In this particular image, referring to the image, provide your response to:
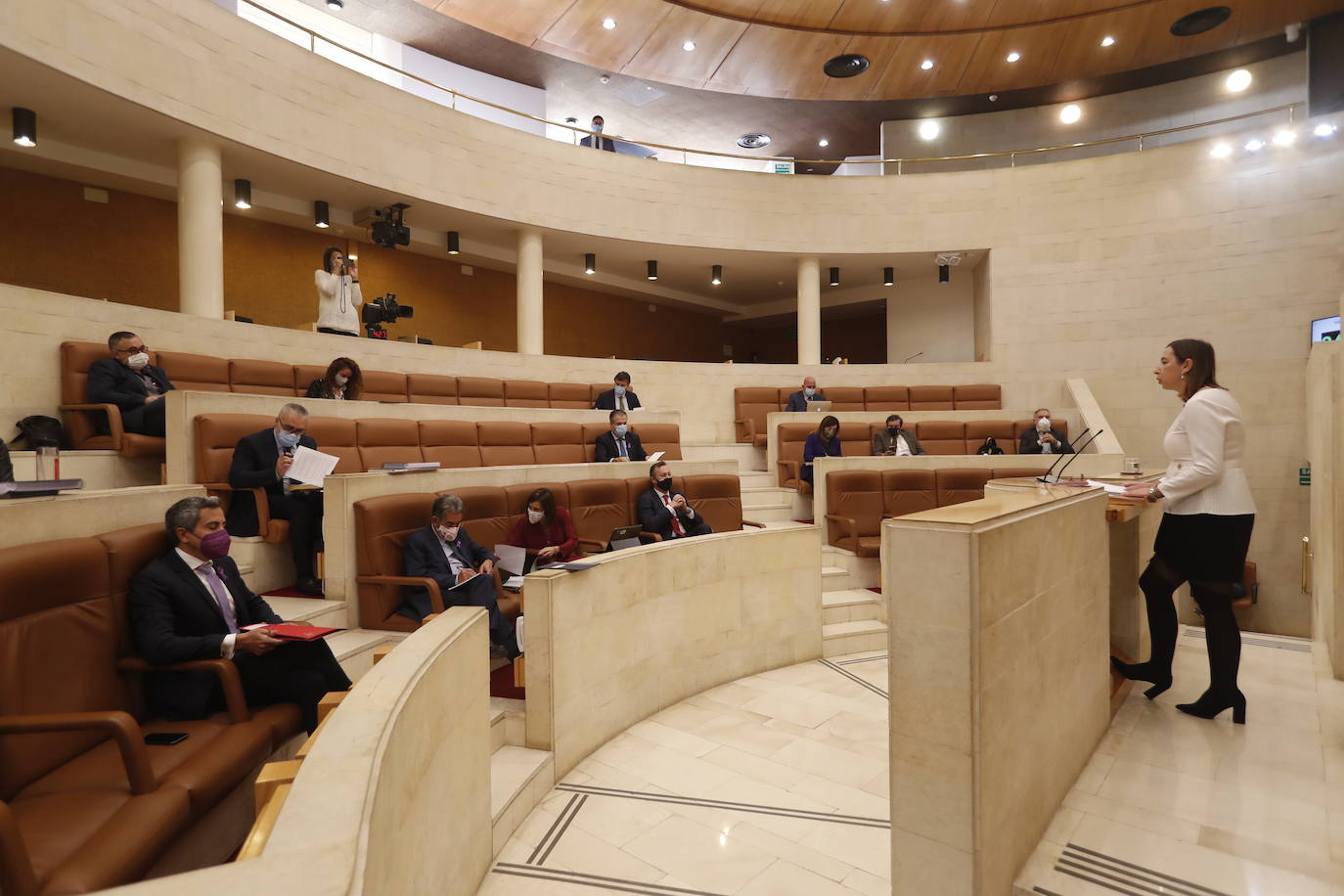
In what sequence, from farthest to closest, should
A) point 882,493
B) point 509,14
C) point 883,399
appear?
point 883,399 → point 509,14 → point 882,493

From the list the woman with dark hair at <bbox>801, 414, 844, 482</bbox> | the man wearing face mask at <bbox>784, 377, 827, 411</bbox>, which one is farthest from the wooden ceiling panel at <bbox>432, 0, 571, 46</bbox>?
the woman with dark hair at <bbox>801, 414, 844, 482</bbox>

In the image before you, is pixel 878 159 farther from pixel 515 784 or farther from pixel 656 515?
pixel 515 784

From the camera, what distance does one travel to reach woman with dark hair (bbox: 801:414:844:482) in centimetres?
617

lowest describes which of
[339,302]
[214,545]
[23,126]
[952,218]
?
[214,545]

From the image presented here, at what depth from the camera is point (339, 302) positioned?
6449 mm

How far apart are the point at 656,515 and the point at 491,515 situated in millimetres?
1102

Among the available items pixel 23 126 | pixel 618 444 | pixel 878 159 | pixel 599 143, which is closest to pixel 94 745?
pixel 618 444

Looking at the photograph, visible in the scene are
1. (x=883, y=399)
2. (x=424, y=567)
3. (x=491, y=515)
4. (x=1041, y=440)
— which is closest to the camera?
(x=424, y=567)

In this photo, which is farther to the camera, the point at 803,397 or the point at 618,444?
the point at 803,397

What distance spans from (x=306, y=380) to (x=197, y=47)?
3001 mm

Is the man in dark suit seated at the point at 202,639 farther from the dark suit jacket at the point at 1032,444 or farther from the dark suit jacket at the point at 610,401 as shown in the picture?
the dark suit jacket at the point at 1032,444

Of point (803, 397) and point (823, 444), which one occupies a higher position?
point (803, 397)

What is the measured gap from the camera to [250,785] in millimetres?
1935

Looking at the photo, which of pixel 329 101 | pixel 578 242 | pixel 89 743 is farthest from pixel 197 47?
pixel 89 743
